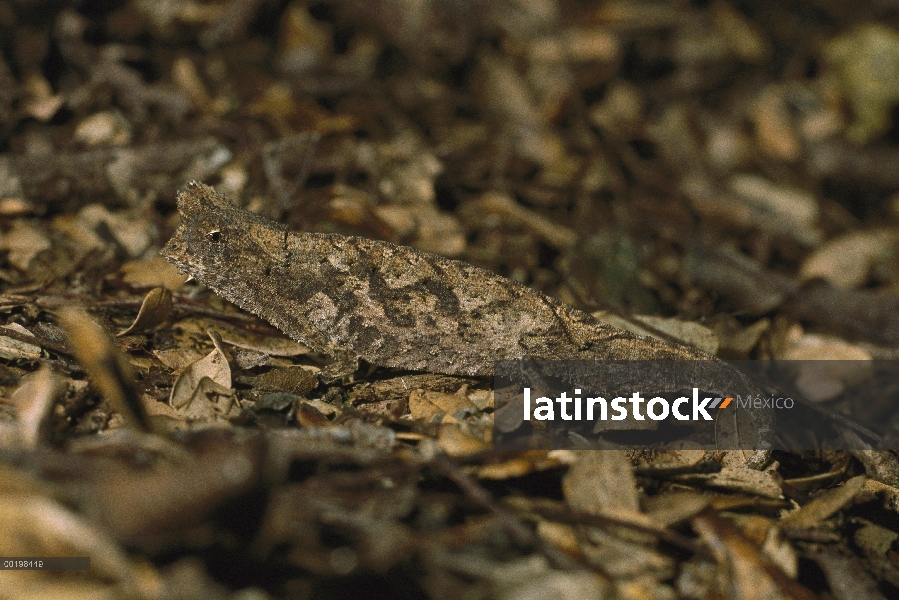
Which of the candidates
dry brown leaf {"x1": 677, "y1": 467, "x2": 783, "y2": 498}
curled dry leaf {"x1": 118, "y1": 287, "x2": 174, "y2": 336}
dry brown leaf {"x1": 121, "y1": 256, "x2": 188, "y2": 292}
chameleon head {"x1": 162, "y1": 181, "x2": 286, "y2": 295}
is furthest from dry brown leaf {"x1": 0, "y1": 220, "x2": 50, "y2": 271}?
dry brown leaf {"x1": 677, "y1": 467, "x2": 783, "y2": 498}

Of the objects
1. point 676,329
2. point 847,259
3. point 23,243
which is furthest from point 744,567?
point 847,259

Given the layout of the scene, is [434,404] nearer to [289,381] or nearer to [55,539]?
[289,381]

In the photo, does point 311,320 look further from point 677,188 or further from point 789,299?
point 677,188

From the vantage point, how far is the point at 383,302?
2576 mm

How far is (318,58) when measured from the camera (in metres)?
4.70

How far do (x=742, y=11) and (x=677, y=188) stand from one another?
1.99 metres

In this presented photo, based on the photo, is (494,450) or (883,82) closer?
(494,450)

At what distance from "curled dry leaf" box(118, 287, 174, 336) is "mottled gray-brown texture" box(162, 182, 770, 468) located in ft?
0.58

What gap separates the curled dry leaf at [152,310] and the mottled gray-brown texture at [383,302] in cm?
18

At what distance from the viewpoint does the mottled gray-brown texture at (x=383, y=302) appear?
250cm

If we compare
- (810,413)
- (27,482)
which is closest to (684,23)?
(810,413)

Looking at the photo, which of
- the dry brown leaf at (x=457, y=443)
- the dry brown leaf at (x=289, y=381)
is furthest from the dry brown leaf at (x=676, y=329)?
the dry brown leaf at (x=289, y=381)

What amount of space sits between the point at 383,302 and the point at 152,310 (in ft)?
2.76

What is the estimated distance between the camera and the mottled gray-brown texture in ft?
8.21
